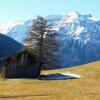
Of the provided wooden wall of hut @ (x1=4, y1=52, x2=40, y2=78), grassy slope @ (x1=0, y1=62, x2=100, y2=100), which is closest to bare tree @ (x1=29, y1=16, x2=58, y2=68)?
wooden wall of hut @ (x1=4, y1=52, x2=40, y2=78)

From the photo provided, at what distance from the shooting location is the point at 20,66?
68.5 m

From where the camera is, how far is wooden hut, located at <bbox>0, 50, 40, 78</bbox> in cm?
6788

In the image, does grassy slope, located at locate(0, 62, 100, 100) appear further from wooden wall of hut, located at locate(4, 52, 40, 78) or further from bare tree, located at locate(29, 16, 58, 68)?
bare tree, located at locate(29, 16, 58, 68)

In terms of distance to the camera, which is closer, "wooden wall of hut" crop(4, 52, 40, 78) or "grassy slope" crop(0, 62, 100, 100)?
"grassy slope" crop(0, 62, 100, 100)

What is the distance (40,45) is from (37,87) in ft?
113

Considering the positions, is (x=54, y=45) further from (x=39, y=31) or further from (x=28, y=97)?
(x=28, y=97)

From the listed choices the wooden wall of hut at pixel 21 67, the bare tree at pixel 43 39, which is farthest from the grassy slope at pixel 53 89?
the bare tree at pixel 43 39


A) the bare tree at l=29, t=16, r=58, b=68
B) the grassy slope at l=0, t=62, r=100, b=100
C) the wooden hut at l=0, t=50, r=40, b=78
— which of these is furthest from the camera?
the bare tree at l=29, t=16, r=58, b=68

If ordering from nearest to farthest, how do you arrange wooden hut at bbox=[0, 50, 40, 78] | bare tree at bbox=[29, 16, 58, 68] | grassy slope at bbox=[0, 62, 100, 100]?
1. grassy slope at bbox=[0, 62, 100, 100]
2. wooden hut at bbox=[0, 50, 40, 78]
3. bare tree at bbox=[29, 16, 58, 68]

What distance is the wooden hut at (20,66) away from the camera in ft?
223

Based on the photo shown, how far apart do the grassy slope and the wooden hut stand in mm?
5974

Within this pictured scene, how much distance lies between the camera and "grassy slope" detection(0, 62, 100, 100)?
43719mm

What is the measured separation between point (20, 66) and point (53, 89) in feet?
58.8

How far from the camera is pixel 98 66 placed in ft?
258
